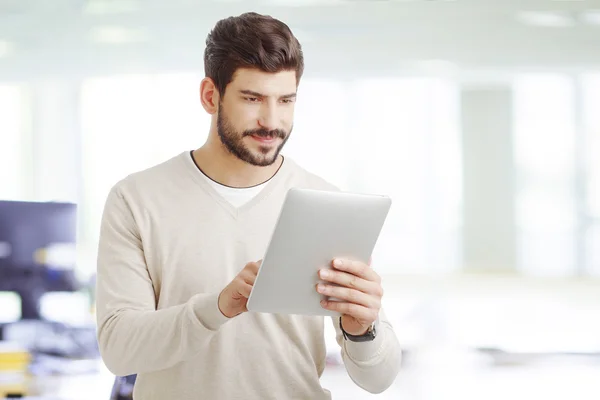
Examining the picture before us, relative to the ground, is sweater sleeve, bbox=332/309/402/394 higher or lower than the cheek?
lower

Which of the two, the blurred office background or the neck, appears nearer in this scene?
the neck

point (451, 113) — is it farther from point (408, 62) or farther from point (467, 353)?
point (467, 353)

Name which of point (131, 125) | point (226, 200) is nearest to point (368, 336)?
point (226, 200)

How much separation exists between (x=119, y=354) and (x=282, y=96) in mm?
548

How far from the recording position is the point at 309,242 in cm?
119

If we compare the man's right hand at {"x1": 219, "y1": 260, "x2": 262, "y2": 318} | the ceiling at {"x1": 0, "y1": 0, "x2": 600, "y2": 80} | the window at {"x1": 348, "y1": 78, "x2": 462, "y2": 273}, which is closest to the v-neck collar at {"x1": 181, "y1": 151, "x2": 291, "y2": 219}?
the man's right hand at {"x1": 219, "y1": 260, "x2": 262, "y2": 318}

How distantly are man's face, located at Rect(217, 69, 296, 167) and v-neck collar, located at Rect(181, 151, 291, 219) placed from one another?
0.08m

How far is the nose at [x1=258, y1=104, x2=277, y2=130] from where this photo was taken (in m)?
1.41

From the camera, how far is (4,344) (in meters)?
3.95

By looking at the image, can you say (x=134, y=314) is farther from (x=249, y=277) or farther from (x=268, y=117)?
(x=268, y=117)

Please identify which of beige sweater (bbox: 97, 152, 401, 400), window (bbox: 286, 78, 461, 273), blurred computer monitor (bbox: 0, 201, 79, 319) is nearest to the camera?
beige sweater (bbox: 97, 152, 401, 400)

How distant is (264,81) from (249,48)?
0.07m

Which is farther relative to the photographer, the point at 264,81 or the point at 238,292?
the point at 264,81

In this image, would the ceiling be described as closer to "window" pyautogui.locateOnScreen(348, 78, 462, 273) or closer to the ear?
"window" pyautogui.locateOnScreen(348, 78, 462, 273)
